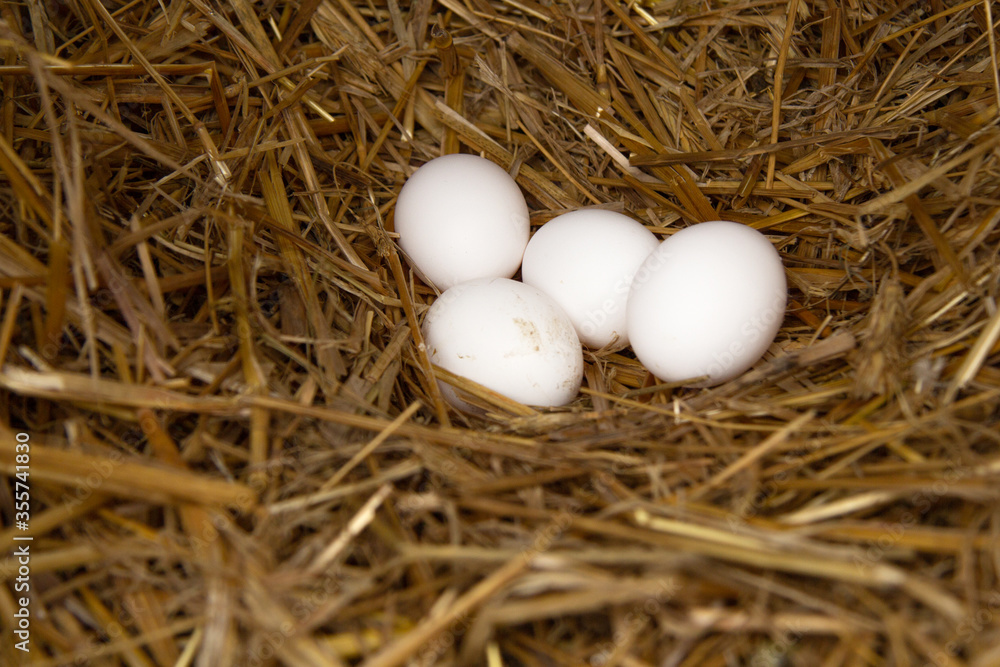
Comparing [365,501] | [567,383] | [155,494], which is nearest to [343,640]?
[365,501]

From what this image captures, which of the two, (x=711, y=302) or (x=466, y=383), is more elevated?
(x=711, y=302)

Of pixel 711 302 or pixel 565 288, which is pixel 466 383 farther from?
pixel 711 302

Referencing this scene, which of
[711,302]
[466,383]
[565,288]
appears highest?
[711,302]

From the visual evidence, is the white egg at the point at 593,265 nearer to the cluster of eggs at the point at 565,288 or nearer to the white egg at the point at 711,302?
the cluster of eggs at the point at 565,288

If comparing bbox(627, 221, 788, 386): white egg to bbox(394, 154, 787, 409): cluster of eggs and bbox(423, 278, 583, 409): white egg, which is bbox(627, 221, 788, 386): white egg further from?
bbox(423, 278, 583, 409): white egg

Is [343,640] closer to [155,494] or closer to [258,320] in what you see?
[155,494]

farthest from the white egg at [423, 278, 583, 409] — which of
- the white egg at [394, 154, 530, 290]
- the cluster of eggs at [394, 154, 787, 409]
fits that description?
the white egg at [394, 154, 530, 290]

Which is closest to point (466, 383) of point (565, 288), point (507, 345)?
point (507, 345)

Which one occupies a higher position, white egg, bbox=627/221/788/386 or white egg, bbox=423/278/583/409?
white egg, bbox=627/221/788/386
